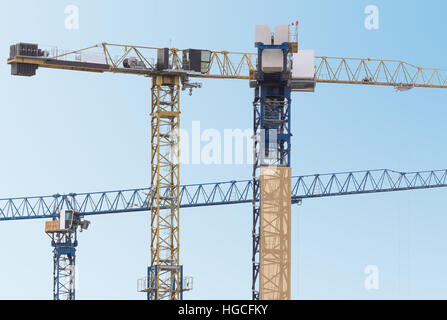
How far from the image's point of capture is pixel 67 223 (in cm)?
17450

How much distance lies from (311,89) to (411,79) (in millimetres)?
47739

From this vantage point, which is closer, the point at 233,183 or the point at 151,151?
the point at 151,151

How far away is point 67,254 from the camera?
173 metres

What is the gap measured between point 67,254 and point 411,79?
Answer: 5402 cm

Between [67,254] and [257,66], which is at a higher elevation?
[257,66]

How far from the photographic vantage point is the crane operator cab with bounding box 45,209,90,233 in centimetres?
17400

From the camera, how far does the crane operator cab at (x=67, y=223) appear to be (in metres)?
174

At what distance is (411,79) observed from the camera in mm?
172625
